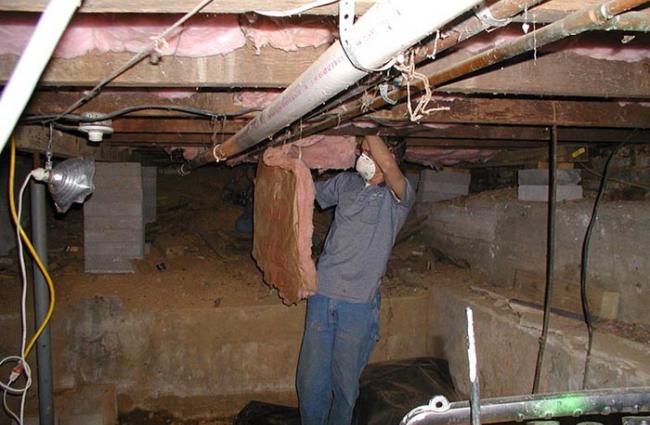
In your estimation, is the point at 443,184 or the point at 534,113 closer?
the point at 534,113

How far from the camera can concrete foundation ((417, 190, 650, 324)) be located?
2395 millimetres

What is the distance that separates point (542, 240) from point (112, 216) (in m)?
3.48

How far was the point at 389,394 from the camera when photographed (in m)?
2.88

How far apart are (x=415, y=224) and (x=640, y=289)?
2365 millimetres

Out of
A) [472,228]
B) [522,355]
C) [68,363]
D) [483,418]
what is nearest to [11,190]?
[483,418]

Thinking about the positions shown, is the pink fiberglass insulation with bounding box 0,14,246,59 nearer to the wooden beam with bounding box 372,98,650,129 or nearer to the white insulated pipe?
the white insulated pipe

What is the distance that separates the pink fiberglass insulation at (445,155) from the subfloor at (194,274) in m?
0.95

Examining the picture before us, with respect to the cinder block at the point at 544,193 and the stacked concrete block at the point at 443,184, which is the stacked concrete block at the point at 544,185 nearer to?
the cinder block at the point at 544,193

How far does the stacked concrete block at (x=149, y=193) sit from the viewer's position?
4.42 m

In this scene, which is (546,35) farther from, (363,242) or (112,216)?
(112,216)

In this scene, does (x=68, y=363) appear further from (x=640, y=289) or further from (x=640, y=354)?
(x=640, y=289)

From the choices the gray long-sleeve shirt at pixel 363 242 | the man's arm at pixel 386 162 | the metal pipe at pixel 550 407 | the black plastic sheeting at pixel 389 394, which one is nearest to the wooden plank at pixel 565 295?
the black plastic sheeting at pixel 389 394

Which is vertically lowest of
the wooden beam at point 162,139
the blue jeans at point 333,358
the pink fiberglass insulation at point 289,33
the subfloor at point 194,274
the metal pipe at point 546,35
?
the blue jeans at point 333,358

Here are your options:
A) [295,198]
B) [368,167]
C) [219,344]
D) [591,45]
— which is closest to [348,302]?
[295,198]
